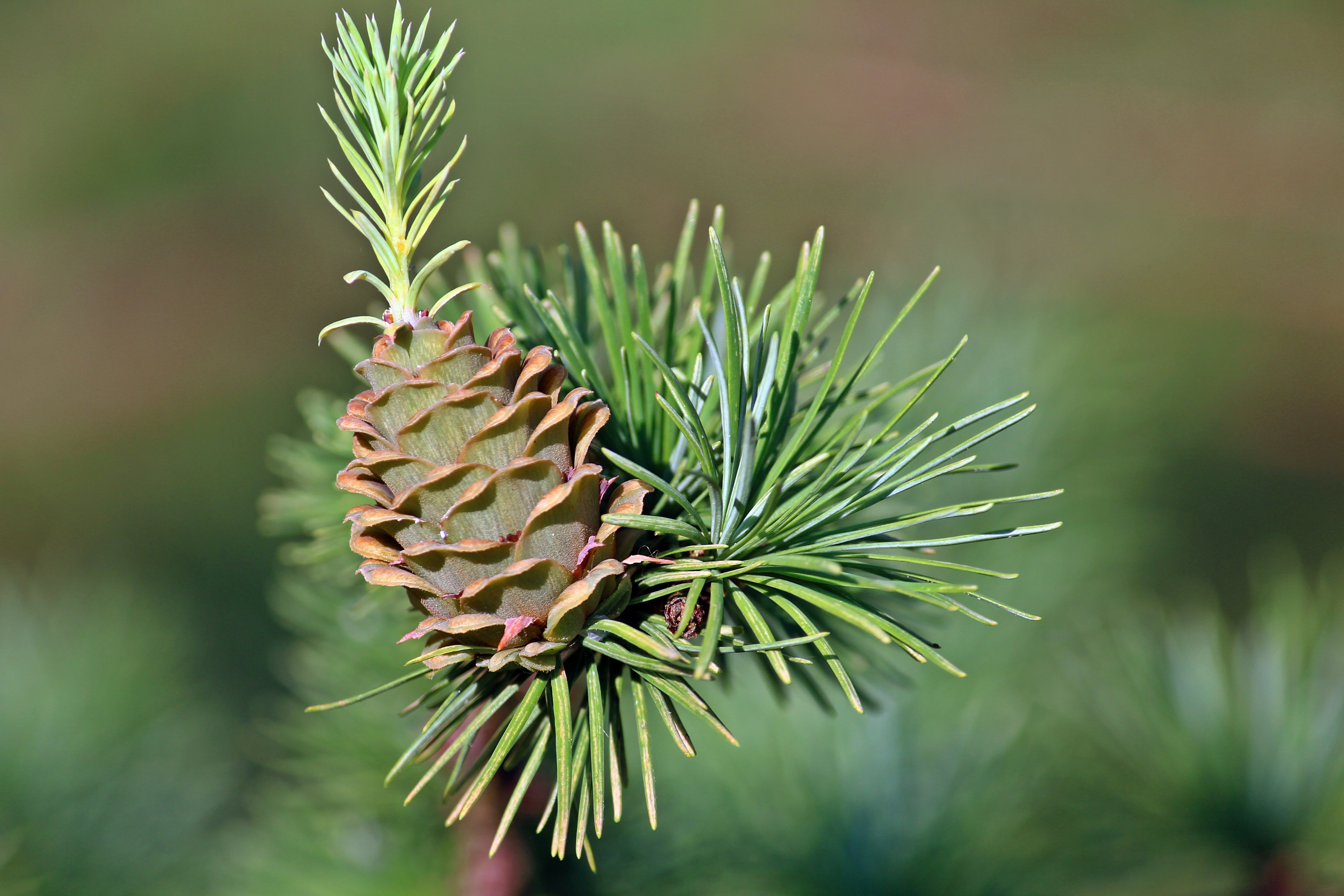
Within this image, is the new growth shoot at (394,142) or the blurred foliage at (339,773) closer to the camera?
the new growth shoot at (394,142)

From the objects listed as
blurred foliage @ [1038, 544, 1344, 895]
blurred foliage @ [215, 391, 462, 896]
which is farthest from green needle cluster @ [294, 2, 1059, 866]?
blurred foliage @ [1038, 544, 1344, 895]

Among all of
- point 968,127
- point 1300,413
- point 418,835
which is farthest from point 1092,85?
point 418,835

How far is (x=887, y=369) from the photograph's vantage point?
66 cm

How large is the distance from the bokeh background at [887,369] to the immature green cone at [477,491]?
21cm

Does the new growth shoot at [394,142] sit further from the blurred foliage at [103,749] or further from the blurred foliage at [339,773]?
the blurred foliage at [103,749]

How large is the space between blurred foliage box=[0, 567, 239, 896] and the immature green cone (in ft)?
1.20

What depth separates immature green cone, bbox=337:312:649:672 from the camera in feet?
0.90

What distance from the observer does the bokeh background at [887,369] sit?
515 millimetres

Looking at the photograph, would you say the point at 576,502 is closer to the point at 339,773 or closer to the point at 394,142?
the point at 394,142

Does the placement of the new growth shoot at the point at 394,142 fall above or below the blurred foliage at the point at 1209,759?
above

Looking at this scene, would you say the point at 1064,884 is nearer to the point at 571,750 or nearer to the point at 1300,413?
the point at 571,750

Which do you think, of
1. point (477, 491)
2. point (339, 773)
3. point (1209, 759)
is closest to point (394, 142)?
point (477, 491)

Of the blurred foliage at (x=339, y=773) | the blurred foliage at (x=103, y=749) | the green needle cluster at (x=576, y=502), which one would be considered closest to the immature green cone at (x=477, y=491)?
the green needle cluster at (x=576, y=502)

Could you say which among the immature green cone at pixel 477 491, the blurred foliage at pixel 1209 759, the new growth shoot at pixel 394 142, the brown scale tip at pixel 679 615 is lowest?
the blurred foliage at pixel 1209 759
